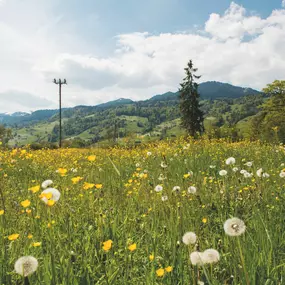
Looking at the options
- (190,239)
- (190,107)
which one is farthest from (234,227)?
(190,107)

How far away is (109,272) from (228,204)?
80.0 inches

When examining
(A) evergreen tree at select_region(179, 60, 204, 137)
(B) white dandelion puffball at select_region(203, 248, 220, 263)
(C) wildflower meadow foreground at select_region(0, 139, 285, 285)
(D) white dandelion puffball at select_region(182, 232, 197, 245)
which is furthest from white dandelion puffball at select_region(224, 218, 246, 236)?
(A) evergreen tree at select_region(179, 60, 204, 137)

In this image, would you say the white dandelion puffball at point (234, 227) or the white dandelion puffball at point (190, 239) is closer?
the white dandelion puffball at point (234, 227)

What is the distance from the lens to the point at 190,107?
174 ft

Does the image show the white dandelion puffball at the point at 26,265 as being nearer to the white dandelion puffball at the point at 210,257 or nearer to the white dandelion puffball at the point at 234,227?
the white dandelion puffball at the point at 210,257

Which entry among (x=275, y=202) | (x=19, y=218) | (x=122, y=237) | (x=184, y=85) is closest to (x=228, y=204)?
(x=275, y=202)

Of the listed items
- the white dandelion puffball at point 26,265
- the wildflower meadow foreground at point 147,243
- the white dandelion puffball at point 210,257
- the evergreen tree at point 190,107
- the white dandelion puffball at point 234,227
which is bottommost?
the wildflower meadow foreground at point 147,243

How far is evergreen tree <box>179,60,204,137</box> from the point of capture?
174 ft

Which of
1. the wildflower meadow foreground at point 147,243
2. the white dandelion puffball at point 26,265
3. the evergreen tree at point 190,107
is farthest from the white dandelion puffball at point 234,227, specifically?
the evergreen tree at point 190,107

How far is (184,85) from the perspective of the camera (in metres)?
55.5

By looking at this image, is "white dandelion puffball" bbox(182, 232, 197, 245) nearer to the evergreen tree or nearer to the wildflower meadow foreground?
the wildflower meadow foreground

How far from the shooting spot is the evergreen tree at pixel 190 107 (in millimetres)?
52906

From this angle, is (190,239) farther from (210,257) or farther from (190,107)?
(190,107)

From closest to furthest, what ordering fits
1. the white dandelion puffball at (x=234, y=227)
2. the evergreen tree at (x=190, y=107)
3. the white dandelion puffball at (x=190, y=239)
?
the white dandelion puffball at (x=234, y=227) → the white dandelion puffball at (x=190, y=239) → the evergreen tree at (x=190, y=107)
